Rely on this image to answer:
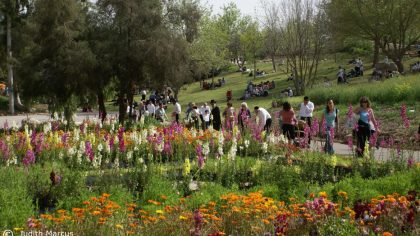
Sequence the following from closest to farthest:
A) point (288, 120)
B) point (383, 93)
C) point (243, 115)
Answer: point (243, 115) < point (288, 120) < point (383, 93)

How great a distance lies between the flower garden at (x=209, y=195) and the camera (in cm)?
550

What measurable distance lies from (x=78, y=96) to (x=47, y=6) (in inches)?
163

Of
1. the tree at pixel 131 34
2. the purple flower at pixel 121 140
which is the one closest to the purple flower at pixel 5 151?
the purple flower at pixel 121 140

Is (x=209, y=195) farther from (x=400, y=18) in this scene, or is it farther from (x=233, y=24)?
Answer: (x=233, y=24)

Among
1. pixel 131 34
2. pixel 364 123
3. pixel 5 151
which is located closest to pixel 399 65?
pixel 131 34

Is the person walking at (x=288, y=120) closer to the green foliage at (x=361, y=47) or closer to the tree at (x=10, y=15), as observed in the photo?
the tree at (x=10, y=15)

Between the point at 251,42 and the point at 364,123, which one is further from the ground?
the point at 251,42

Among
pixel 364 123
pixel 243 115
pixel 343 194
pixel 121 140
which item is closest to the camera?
pixel 343 194

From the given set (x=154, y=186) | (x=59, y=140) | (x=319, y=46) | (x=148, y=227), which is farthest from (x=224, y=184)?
(x=319, y=46)

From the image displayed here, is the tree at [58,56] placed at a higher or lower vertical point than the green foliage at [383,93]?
higher

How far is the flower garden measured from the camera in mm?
5496

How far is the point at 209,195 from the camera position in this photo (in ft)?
25.0

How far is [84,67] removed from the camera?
21.5 meters

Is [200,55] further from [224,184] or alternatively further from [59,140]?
[224,184]
